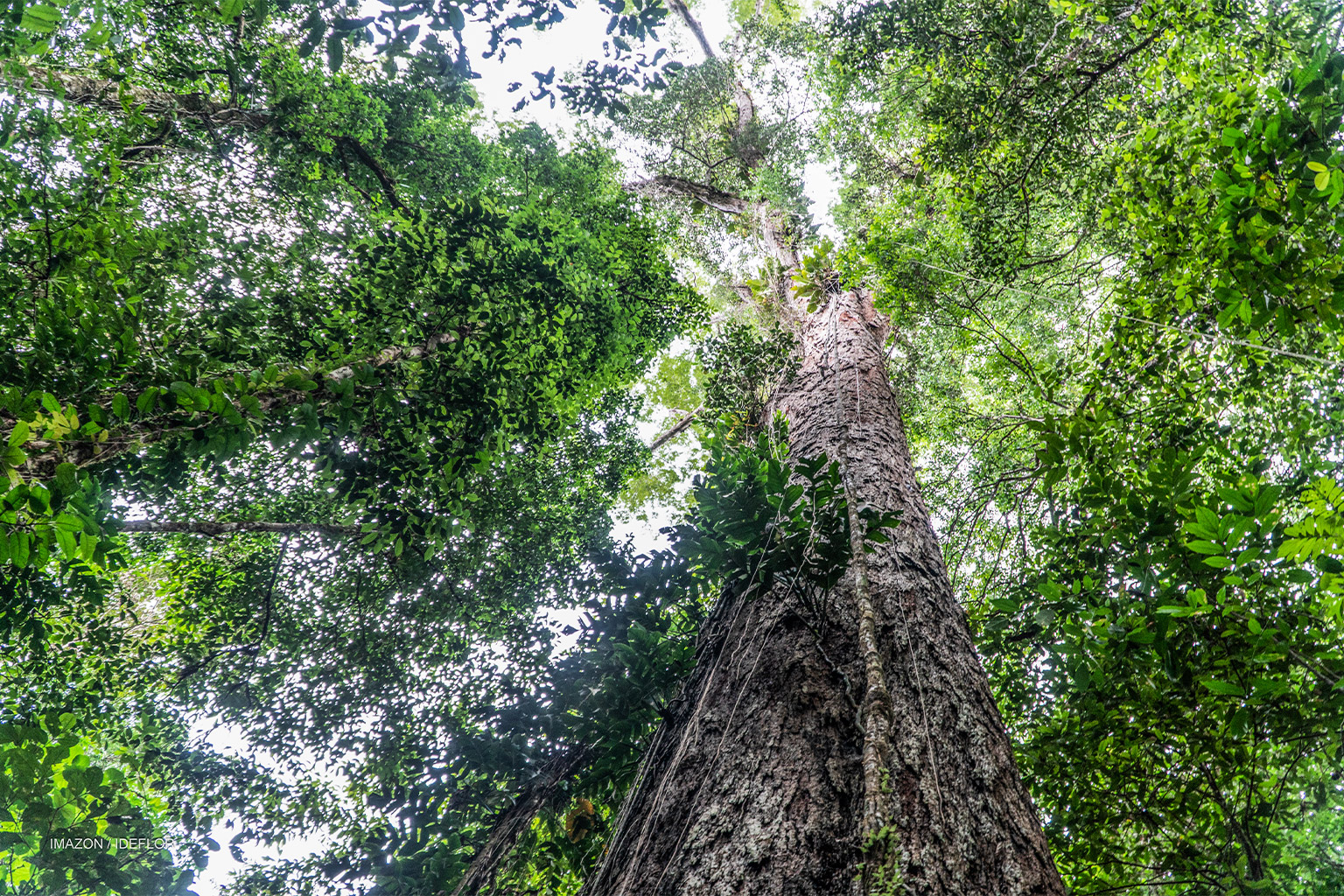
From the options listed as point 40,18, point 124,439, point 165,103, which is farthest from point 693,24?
point 124,439

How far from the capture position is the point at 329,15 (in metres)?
2.90

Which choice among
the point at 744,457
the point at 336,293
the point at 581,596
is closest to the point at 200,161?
the point at 336,293

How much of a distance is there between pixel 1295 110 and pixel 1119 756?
9.44ft

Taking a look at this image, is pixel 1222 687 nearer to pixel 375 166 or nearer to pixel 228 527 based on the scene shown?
pixel 228 527

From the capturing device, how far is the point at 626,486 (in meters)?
6.78

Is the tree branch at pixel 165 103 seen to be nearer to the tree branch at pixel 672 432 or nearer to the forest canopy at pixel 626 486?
the forest canopy at pixel 626 486

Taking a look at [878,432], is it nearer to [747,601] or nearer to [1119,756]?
[747,601]

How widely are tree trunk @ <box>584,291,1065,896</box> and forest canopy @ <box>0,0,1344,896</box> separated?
0.06 ft

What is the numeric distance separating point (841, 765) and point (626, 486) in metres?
5.21

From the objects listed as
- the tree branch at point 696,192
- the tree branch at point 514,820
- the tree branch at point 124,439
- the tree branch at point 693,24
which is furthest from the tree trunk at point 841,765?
the tree branch at point 693,24

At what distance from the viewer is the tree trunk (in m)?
1.37

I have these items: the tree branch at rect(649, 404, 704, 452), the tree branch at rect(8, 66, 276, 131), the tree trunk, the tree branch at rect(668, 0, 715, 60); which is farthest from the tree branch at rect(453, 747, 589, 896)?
the tree branch at rect(668, 0, 715, 60)

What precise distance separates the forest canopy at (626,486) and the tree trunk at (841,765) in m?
0.02

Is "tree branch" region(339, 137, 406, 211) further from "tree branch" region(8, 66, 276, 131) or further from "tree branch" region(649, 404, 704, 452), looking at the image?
"tree branch" region(649, 404, 704, 452)
